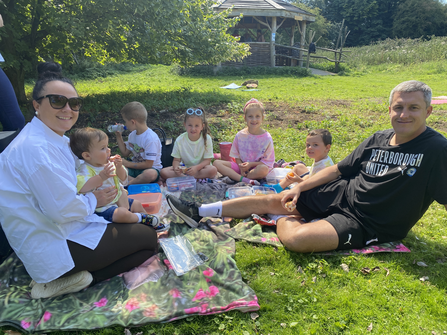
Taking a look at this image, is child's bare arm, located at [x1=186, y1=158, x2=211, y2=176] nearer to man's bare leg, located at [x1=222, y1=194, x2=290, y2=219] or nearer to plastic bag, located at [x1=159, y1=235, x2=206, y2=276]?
man's bare leg, located at [x1=222, y1=194, x2=290, y2=219]

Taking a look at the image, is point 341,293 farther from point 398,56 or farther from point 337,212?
point 398,56

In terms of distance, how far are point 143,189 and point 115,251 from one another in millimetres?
1741

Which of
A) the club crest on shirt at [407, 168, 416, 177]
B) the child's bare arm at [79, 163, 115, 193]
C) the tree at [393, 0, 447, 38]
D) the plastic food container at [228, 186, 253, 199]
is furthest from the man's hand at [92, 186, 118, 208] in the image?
the tree at [393, 0, 447, 38]

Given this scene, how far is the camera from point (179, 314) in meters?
2.32

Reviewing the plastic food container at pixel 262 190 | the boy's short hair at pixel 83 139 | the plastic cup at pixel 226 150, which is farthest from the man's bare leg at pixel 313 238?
the plastic cup at pixel 226 150

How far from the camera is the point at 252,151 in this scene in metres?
4.77

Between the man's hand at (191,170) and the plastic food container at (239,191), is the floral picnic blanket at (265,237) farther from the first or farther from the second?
the man's hand at (191,170)

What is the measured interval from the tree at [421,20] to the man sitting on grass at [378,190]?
40170mm

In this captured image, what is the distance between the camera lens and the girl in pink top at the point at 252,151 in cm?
462

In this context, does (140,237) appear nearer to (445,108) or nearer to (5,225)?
(5,225)

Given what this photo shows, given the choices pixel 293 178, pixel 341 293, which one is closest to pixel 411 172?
pixel 341 293

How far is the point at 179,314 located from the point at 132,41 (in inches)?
295

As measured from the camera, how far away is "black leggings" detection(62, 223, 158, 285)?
7.84ft

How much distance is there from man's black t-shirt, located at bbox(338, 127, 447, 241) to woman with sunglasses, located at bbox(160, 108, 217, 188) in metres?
2.25
